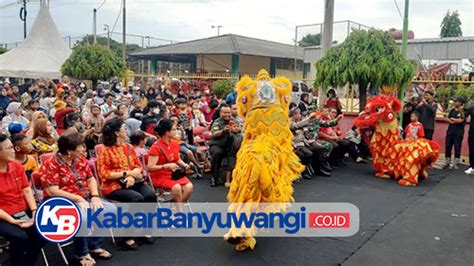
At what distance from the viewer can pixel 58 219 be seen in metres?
3.52

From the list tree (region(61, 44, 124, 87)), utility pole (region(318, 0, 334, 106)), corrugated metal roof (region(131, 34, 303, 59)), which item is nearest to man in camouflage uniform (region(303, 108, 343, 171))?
utility pole (region(318, 0, 334, 106))

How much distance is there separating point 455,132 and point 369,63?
2314 millimetres

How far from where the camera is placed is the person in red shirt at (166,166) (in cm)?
476

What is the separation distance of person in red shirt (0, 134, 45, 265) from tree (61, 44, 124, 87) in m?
12.8

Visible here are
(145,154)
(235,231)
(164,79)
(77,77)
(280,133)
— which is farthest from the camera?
(164,79)

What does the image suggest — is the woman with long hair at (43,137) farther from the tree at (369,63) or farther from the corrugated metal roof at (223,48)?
the corrugated metal roof at (223,48)

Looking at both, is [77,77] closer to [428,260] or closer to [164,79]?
[164,79]

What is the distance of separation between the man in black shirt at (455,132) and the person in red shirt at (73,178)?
24.4 ft

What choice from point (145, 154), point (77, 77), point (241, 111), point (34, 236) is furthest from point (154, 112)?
point (77, 77)

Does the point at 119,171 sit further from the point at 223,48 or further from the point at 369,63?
the point at 223,48

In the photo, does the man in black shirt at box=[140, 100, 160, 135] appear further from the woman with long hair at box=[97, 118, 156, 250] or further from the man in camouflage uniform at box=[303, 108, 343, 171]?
the man in camouflage uniform at box=[303, 108, 343, 171]

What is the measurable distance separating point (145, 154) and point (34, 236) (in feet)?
5.92

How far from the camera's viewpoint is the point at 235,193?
4.21 meters

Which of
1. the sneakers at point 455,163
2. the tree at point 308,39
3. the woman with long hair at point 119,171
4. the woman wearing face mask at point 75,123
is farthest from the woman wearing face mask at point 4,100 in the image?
the tree at point 308,39
